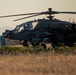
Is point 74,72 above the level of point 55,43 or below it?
above

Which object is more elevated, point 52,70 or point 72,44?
point 52,70

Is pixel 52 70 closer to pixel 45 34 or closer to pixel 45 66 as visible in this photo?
pixel 45 66

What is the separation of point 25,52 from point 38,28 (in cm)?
551

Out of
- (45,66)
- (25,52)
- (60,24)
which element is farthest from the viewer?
(60,24)

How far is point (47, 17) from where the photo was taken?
25594 millimetres

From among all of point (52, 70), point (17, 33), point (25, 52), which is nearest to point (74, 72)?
point (52, 70)

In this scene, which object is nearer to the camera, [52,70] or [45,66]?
[52,70]

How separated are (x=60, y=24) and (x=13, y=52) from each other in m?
5.59

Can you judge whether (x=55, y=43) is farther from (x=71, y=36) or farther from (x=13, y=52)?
(x=13, y=52)


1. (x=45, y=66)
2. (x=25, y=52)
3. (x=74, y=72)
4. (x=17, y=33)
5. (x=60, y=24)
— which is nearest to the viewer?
(x=74, y=72)

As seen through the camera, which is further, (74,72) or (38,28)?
(38,28)

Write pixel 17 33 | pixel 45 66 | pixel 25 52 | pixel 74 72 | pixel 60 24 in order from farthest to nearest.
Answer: pixel 17 33 < pixel 60 24 < pixel 25 52 < pixel 45 66 < pixel 74 72

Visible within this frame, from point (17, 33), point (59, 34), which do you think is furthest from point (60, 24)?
point (17, 33)

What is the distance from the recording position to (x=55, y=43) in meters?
25.0
